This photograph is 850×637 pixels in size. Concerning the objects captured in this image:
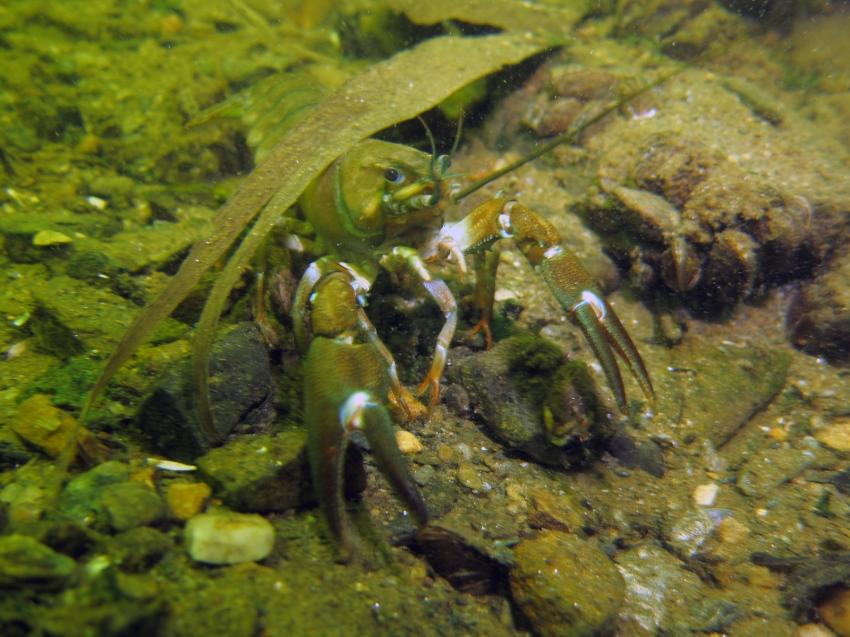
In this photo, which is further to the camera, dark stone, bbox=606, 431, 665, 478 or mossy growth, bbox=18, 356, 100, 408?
dark stone, bbox=606, 431, 665, 478

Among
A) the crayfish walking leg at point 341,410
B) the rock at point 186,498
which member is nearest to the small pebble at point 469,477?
the crayfish walking leg at point 341,410

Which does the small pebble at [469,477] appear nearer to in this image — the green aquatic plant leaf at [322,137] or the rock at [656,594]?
the rock at [656,594]

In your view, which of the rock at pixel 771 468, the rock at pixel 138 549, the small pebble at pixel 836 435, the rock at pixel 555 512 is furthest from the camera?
the small pebble at pixel 836 435

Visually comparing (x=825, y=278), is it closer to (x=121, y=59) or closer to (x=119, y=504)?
(x=119, y=504)

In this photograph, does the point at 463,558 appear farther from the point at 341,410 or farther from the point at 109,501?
the point at 109,501

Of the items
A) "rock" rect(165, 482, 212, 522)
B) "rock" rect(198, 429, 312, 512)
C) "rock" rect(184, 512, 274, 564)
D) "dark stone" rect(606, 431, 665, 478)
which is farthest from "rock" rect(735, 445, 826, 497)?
"rock" rect(165, 482, 212, 522)

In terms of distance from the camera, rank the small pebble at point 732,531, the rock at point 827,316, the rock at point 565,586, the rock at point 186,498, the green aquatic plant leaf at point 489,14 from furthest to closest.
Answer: the green aquatic plant leaf at point 489,14 → the rock at point 827,316 → the small pebble at point 732,531 → the rock at point 565,586 → the rock at point 186,498

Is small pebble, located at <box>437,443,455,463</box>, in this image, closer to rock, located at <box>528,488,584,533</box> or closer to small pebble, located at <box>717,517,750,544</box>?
rock, located at <box>528,488,584,533</box>

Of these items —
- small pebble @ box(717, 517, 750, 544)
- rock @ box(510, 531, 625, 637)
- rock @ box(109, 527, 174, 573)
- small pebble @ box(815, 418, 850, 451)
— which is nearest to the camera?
rock @ box(109, 527, 174, 573)
